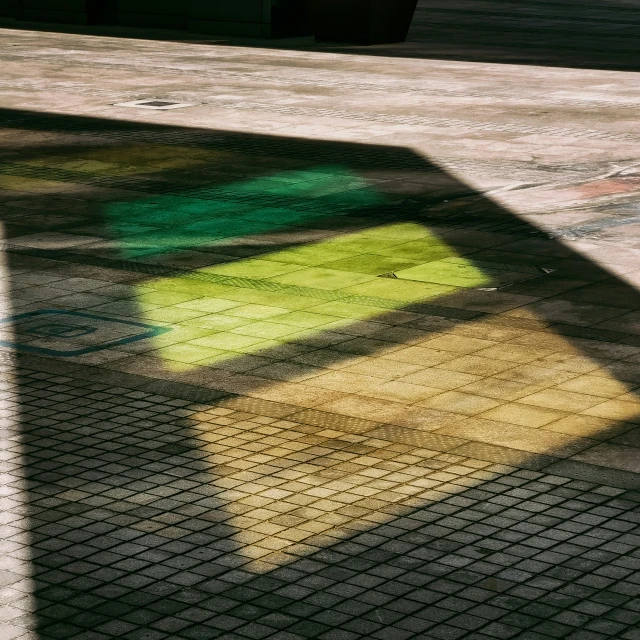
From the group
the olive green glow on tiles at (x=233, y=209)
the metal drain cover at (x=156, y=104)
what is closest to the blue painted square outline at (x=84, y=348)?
the olive green glow on tiles at (x=233, y=209)

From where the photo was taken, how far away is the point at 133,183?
19016 mm

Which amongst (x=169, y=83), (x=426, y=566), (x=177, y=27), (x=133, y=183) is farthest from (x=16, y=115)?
(x=426, y=566)

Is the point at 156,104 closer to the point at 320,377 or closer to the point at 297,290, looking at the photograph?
the point at 297,290

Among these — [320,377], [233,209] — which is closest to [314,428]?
[320,377]

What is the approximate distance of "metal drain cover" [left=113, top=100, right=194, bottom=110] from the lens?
82.3 ft

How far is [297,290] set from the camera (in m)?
13.8

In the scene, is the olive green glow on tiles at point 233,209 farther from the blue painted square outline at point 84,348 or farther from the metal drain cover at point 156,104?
the metal drain cover at point 156,104

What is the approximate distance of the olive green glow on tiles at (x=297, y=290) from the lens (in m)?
12.2

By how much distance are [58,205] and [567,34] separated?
72.0 feet

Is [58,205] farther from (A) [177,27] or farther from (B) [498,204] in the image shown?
(A) [177,27]

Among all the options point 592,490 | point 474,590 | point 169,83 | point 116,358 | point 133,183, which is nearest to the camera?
point 474,590

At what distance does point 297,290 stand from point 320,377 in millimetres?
2622

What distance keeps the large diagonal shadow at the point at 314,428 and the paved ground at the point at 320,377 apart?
3 cm

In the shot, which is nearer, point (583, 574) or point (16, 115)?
point (583, 574)
